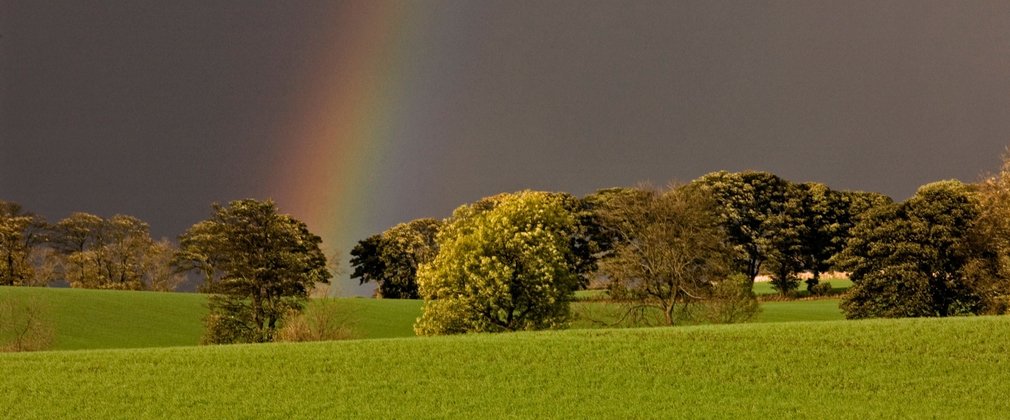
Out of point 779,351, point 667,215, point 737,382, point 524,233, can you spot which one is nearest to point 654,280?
point 667,215

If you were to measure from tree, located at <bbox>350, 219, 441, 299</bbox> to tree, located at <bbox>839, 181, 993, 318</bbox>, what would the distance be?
55999 millimetres

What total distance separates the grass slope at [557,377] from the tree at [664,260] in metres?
19.1

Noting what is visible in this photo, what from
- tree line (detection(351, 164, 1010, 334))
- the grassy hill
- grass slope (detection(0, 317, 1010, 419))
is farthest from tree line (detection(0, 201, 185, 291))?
grass slope (detection(0, 317, 1010, 419))

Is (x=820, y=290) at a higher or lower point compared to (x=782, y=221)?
lower

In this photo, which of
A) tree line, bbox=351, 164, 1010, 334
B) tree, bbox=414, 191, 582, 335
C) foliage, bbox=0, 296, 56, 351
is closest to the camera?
foliage, bbox=0, 296, 56, 351

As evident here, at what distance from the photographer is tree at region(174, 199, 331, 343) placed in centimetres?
5119

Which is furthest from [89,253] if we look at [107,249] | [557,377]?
[557,377]

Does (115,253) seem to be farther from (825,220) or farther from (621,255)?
(825,220)

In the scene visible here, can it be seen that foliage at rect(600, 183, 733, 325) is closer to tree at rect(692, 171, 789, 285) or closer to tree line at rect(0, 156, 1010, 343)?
tree line at rect(0, 156, 1010, 343)

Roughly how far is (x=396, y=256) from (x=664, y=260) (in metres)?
62.7

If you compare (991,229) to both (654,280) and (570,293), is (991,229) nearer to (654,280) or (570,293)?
(654,280)

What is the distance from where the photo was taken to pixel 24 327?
54375 mm

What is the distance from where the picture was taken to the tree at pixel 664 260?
5200 cm

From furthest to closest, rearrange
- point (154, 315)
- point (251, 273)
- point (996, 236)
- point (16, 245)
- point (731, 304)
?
point (16, 245)
point (154, 315)
point (996, 236)
point (251, 273)
point (731, 304)
